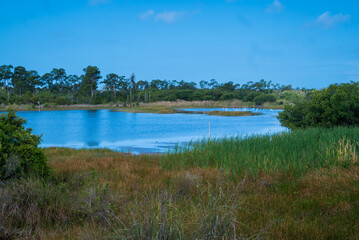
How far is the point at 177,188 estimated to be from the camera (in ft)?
17.3

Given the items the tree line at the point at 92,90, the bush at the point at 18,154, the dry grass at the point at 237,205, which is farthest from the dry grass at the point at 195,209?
the tree line at the point at 92,90

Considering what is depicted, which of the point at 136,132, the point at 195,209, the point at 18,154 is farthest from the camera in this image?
the point at 136,132

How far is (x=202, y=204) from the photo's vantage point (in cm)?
442

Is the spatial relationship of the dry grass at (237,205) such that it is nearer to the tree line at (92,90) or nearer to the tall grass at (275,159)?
the tall grass at (275,159)

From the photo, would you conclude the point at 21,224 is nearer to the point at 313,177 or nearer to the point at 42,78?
the point at 313,177

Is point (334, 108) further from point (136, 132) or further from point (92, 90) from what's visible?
point (92, 90)

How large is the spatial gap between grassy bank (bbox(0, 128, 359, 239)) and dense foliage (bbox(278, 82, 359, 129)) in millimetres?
6769

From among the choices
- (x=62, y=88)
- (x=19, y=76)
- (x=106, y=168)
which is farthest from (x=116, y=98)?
(x=106, y=168)

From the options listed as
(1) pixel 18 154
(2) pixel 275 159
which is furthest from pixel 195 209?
(2) pixel 275 159

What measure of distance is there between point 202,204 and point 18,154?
3.21m

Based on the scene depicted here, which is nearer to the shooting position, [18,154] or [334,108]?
[18,154]

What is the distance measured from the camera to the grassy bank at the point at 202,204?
2.88 meters

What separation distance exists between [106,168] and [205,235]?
5.60 m

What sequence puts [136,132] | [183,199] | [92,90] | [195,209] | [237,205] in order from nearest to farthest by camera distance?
[237,205]
[195,209]
[183,199]
[136,132]
[92,90]
